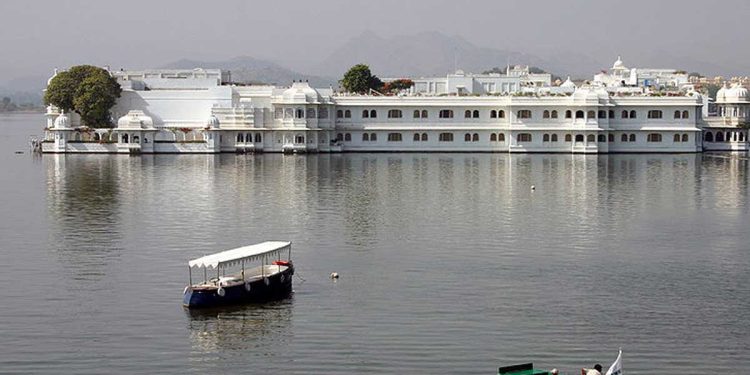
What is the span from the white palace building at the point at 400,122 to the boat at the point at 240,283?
46.2 m

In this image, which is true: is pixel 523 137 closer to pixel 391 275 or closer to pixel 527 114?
pixel 527 114

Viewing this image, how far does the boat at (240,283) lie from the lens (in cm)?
2253

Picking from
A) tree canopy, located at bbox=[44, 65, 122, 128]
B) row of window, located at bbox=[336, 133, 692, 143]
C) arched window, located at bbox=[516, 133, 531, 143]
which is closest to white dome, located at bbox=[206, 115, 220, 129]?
tree canopy, located at bbox=[44, 65, 122, 128]

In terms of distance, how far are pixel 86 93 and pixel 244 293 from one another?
52.2 meters

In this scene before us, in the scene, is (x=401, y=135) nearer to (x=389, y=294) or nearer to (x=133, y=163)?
(x=133, y=163)

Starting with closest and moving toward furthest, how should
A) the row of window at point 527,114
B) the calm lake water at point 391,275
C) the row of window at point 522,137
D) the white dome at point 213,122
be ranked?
the calm lake water at point 391,275
the white dome at point 213,122
the row of window at point 527,114
the row of window at point 522,137

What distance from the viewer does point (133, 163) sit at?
62094 millimetres

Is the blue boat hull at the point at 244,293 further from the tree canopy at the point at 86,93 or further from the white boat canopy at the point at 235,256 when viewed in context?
the tree canopy at the point at 86,93

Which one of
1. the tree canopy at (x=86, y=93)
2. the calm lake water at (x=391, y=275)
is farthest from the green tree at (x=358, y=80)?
the calm lake water at (x=391, y=275)

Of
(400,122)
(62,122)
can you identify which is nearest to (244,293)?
(400,122)

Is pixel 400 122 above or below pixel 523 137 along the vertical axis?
above

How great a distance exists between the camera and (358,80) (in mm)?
87250

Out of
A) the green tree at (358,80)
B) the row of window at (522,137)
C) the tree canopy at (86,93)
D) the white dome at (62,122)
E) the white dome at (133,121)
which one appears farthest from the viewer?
the green tree at (358,80)

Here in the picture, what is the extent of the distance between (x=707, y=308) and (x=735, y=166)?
130 feet
